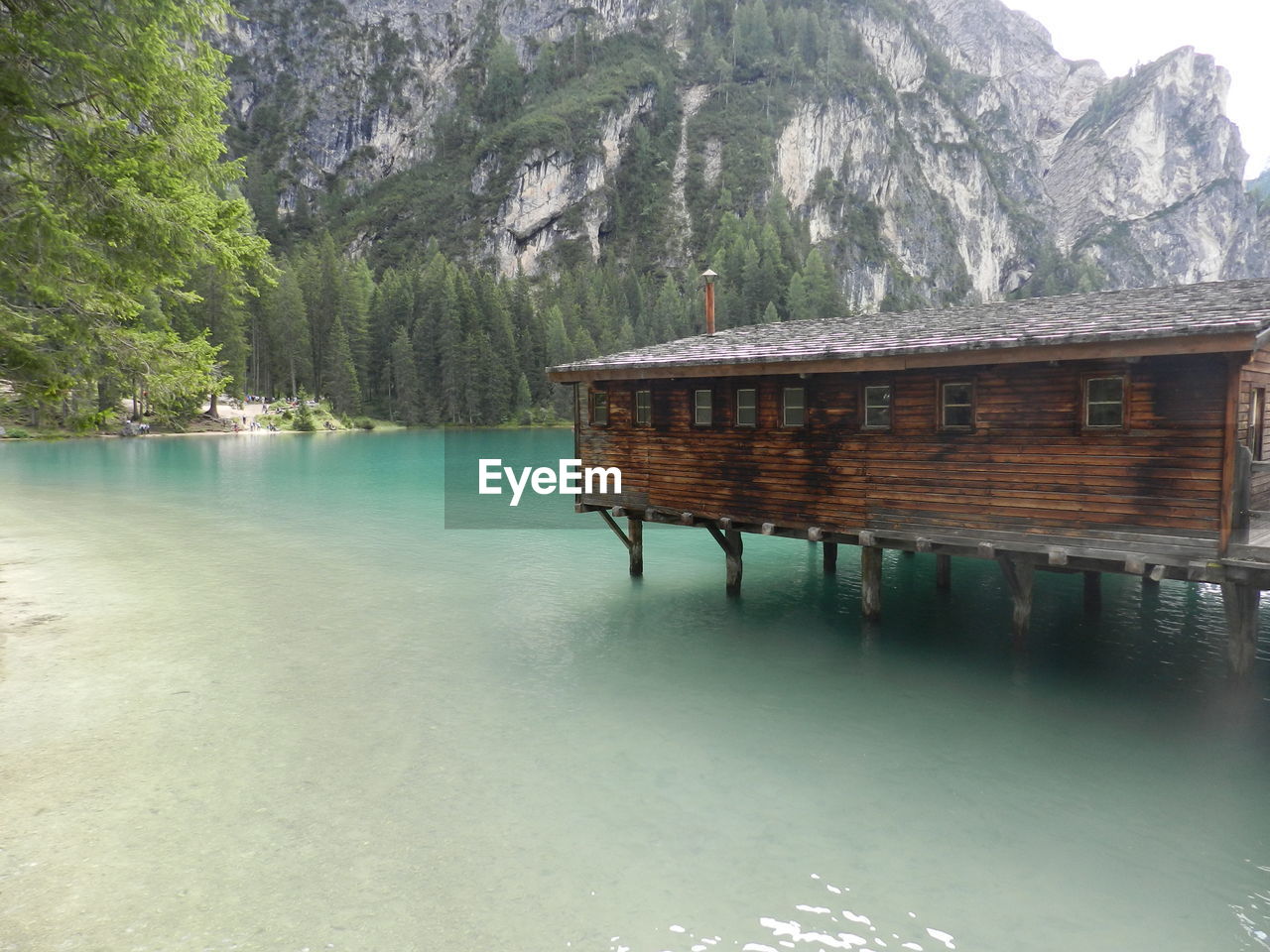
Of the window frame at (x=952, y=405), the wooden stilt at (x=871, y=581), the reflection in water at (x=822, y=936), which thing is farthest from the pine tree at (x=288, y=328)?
the reflection in water at (x=822, y=936)

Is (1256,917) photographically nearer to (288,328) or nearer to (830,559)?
(830,559)

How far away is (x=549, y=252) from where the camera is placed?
180 m

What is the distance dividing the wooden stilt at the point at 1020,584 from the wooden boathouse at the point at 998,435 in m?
0.04

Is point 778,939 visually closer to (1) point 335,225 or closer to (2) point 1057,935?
(2) point 1057,935

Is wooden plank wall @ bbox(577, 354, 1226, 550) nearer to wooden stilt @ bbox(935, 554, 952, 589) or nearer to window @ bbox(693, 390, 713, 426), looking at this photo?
window @ bbox(693, 390, 713, 426)

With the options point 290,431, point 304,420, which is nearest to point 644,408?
point 290,431

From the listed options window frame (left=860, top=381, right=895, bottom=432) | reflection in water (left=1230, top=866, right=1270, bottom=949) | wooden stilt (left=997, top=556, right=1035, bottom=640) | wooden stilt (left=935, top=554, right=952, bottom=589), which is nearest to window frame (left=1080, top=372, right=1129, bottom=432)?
wooden stilt (left=997, top=556, right=1035, bottom=640)

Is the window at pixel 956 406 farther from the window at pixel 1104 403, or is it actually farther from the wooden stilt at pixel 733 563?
the wooden stilt at pixel 733 563

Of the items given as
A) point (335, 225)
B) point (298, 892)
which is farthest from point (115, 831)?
point (335, 225)

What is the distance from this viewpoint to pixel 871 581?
1700 cm

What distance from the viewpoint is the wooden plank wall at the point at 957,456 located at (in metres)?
11.3

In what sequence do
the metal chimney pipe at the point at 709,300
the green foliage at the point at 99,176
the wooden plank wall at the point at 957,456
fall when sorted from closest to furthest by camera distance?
the green foliage at the point at 99,176
the wooden plank wall at the point at 957,456
the metal chimney pipe at the point at 709,300

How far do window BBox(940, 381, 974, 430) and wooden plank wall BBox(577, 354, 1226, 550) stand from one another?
0.14m

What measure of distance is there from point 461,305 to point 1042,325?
104 metres
